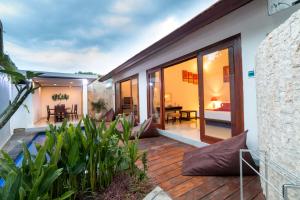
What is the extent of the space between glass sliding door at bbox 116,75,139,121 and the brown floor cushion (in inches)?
189

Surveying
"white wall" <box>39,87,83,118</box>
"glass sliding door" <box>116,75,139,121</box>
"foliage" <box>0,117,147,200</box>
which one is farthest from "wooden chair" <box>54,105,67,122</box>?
"foliage" <box>0,117,147,200</box>

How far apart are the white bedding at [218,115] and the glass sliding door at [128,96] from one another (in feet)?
12.5

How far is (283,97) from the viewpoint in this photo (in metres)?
1.23

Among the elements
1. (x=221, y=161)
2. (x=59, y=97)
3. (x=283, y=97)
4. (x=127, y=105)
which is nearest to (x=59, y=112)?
(x=127, y=105)

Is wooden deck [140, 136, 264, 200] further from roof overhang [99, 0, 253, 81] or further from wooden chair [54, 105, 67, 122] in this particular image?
wooden chair [54, 105, 67, 122]

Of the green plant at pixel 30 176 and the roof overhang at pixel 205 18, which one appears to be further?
the roof overhang at pixel 205 18

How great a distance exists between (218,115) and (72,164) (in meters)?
3.13

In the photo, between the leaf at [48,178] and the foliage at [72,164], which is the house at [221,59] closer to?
the foliage at [72,164]

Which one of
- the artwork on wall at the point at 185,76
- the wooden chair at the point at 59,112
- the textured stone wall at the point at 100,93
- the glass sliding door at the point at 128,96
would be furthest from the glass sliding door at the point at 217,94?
the wooden chair at the point at 59,112

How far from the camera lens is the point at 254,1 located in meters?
2.57

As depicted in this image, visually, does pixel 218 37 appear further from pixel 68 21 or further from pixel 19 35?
pixel 19 35

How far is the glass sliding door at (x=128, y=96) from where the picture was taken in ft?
23.9

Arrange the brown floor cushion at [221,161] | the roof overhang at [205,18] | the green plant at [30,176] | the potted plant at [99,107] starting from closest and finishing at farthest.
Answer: the green plant at [30,176] < the brown floor cushion at [221,161] < the roof overhang at [205,18] < the potted plant at [99,107]

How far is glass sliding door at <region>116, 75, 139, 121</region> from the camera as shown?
23.9 feet
